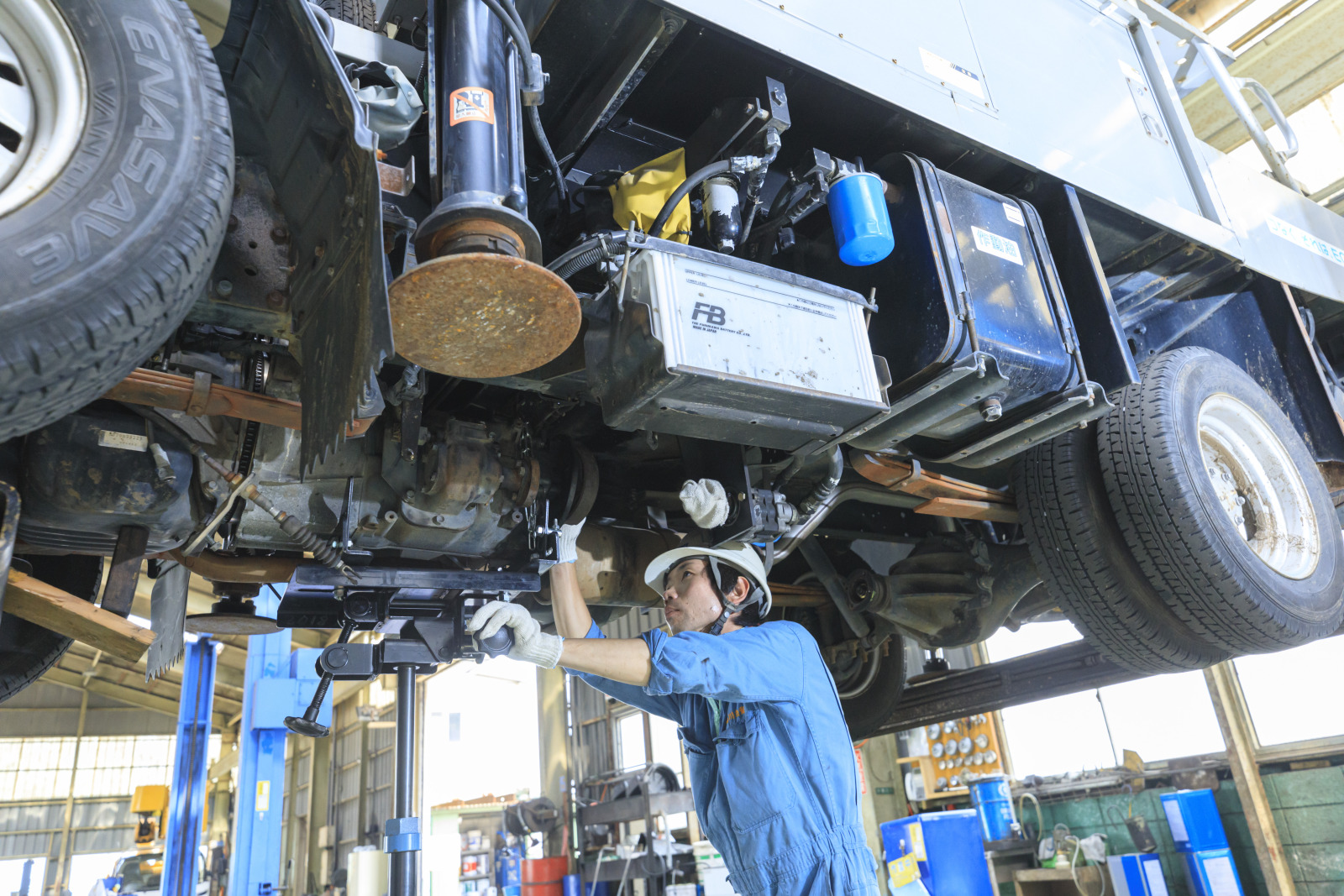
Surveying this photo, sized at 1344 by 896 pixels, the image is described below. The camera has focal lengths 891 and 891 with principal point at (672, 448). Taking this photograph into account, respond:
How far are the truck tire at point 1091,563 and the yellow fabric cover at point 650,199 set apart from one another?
1.37 meters

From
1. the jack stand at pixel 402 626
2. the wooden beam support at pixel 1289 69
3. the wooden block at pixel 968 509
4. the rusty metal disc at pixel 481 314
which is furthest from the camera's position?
the wooden beam support at pixel 1289 69

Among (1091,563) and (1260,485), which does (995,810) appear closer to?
(1260,485)

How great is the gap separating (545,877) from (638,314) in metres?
8.26

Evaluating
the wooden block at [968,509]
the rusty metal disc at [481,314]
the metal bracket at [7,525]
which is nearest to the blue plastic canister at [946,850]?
the wooden block at [968,509]

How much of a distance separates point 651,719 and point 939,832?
4285 mm

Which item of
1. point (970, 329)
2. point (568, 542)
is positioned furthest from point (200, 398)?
point (970, 329)

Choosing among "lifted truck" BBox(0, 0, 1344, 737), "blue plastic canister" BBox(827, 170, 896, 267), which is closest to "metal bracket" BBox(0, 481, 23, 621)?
"lifted truck" BBox(0, 0, 1344, 737)

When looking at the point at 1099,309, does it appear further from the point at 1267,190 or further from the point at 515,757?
the point at 515,757

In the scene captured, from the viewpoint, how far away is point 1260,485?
9.14 ft

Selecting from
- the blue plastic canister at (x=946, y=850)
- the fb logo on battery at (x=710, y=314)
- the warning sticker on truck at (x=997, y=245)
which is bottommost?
the blue plastic canister at (x=946, y=850)

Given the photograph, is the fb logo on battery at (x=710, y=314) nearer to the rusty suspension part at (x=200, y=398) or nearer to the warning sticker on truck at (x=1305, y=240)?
the rusty suspension part at (x=200, y=398)

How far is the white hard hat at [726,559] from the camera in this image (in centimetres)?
238

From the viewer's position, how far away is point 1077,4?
119 inches

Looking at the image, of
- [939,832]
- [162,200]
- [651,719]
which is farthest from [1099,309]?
[651,719]
